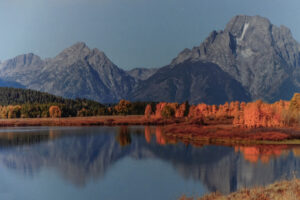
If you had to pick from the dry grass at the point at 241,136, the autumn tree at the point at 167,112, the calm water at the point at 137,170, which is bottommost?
the calm water at the point at 137,170

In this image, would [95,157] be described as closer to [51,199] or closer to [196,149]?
[196,149]

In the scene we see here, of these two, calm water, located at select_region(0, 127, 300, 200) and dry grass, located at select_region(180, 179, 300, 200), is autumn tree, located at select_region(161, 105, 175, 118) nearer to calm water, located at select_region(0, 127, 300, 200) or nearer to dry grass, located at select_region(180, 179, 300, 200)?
calm water, located at select_region(0, 127, 300, 200)

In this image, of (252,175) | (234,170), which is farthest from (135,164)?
(252,175)

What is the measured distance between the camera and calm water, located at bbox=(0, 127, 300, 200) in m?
33.7

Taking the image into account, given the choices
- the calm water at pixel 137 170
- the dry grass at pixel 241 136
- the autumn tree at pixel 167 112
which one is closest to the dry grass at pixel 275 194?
the calm water at pixel 137 170

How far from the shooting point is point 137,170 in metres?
46.0

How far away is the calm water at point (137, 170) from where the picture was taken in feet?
111

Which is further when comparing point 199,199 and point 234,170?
point 234,170

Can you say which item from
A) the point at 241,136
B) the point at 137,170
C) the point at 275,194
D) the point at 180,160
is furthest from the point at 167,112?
the point at 275,194

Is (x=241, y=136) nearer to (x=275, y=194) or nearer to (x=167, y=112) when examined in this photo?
(x=275, y=194)

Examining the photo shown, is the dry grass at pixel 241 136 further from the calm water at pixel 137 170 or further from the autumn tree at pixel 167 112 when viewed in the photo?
the autumn tree at pixel 167 112

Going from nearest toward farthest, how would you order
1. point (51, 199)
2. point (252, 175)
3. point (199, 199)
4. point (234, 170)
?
1. point (199, 199)
2. point (51, 199)
3. point (252, 175)
4. point (234, 170)

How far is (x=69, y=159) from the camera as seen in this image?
2208 inches

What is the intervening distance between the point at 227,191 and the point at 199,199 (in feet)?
22.4
